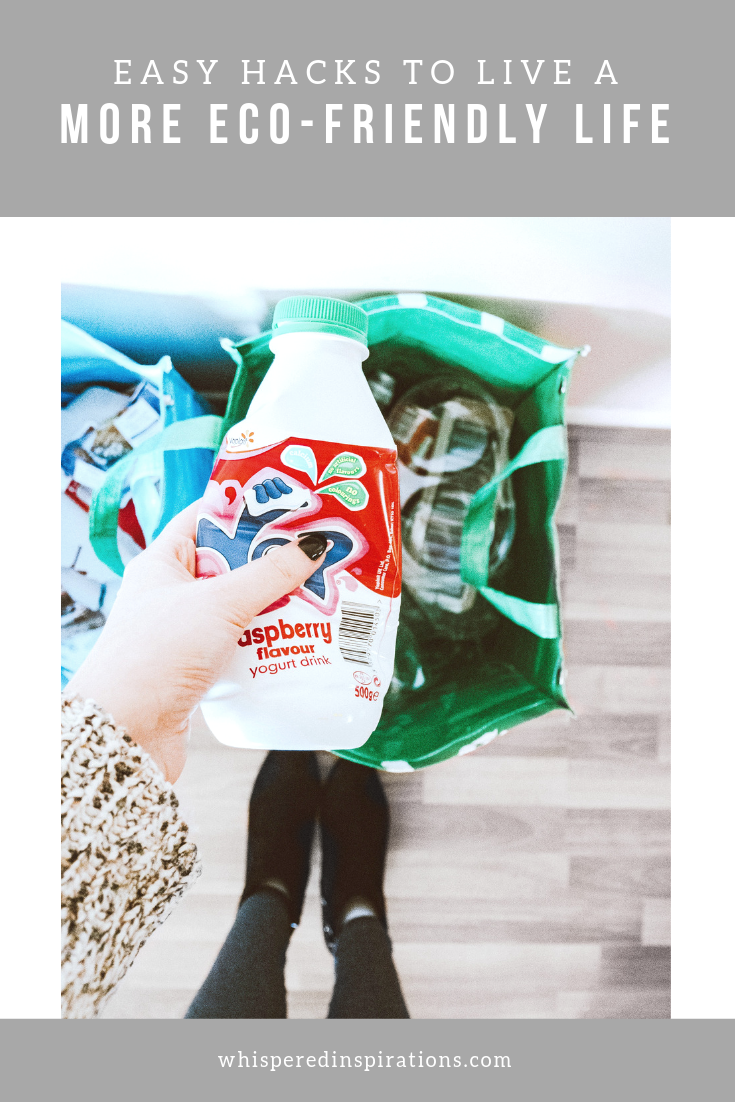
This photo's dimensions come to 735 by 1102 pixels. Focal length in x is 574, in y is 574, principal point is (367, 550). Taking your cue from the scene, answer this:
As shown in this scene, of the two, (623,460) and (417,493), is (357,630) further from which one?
(623,460)

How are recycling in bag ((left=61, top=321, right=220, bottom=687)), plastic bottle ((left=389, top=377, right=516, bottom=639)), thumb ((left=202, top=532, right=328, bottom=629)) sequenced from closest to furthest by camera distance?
thumb ((left=202, top=532, right=328, bottom=629)), recycling in bag ((left=61, top=321, right=220, bottom=687)), plastic bottle ((left=389, top=377, right=516, bottom=639))

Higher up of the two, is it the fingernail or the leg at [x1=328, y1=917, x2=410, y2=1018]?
the fingernail

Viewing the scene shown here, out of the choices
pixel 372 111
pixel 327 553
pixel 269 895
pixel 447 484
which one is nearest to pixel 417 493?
pixel 447 484

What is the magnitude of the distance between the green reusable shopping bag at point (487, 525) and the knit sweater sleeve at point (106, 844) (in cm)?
18

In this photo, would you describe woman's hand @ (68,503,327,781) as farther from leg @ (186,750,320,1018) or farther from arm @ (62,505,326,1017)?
leg @ (186,750,320,1018)

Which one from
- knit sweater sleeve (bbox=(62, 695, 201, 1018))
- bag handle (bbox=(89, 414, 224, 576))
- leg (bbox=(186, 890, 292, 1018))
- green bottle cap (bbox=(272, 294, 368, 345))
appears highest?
green bottle cap (bbox=(272, 294, 368, 345))

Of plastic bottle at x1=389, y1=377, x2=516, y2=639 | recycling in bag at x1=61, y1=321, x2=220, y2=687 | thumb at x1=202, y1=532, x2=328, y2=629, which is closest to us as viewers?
thumb at x1=202, y1=532, x2=328, y2=629

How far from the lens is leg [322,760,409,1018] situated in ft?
2.10

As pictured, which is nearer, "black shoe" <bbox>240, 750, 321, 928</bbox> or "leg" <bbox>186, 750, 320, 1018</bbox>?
"leg" <bbox>186, 750, 320, 1018</bbox>

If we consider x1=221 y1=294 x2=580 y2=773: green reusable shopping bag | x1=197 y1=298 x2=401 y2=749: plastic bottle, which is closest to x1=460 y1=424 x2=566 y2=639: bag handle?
x1=221 y1=294 x2=580 y2=773: green reusable shopping bag

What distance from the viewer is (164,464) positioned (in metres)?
0.51
